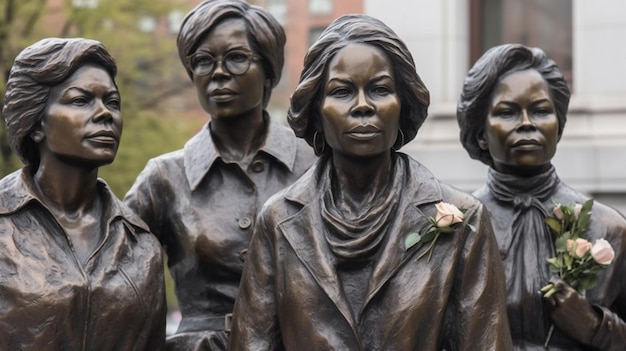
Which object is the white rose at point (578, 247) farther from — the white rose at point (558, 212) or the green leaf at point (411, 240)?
the green leaf at point (411, 240)

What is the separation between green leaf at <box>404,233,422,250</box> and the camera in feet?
20.1

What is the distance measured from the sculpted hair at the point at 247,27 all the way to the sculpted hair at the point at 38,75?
2.64ft

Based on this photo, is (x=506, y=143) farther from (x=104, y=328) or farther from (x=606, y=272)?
(x=104, y=328)

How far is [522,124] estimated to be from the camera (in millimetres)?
7359

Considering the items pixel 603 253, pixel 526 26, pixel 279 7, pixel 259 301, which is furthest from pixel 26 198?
pixel 279 7

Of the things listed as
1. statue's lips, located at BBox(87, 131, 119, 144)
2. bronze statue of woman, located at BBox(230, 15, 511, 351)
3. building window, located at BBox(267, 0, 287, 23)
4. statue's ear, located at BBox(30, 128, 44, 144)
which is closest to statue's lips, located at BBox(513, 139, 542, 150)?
bronze statue of woman, located at BBox(230, 15, 511, 351)

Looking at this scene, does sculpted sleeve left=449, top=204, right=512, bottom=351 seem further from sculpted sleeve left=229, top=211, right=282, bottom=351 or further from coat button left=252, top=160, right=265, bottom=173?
coat button left=252, top=160, right=265, bottom=173

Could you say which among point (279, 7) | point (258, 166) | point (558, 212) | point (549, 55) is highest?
point (258, 166)

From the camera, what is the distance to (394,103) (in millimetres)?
6160

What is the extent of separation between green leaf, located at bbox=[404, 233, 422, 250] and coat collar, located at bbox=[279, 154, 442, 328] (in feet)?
0.10

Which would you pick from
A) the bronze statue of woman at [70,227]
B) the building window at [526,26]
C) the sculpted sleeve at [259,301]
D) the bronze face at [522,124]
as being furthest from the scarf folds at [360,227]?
the building window at [526,26]

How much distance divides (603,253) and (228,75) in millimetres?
1881

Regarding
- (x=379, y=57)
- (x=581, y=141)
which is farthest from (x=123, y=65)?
(x=379, y=57)

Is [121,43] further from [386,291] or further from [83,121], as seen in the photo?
[386,291]
